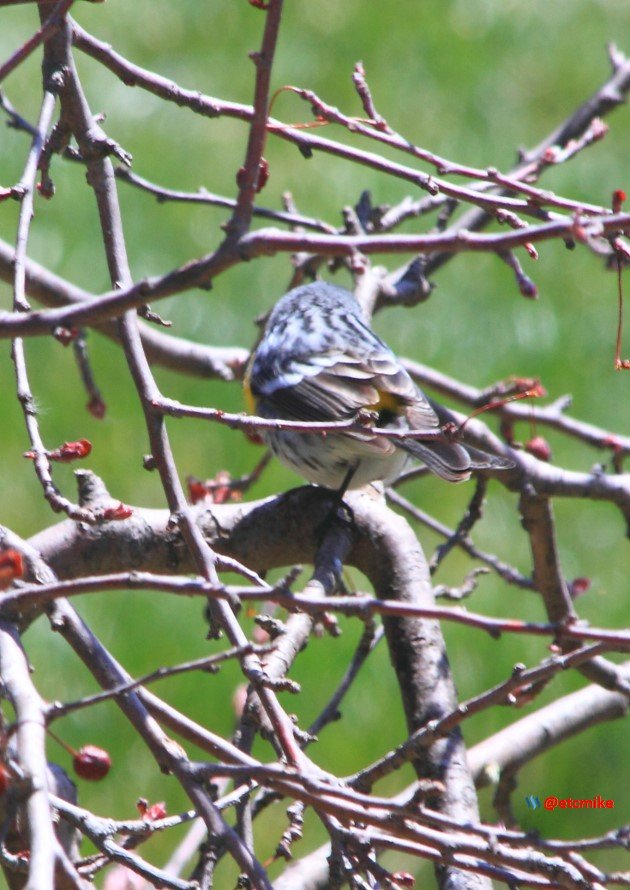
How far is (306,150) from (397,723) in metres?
2.85

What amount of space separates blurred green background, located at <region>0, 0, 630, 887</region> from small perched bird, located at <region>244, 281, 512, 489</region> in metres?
1.38

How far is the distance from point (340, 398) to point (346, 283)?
105 inches

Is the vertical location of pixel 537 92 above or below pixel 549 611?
above

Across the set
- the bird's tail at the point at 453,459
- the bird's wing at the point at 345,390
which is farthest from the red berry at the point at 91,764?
the bird's wing at the point at 345,390

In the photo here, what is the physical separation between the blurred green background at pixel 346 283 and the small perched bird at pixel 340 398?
138cm

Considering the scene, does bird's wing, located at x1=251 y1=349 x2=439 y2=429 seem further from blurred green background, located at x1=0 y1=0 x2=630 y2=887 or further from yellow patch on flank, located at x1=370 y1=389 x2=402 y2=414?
blurred green background, located at x1=0 y1=0 x2=630 y2=887

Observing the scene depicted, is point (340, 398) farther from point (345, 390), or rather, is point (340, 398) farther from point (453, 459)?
point (453, 459)

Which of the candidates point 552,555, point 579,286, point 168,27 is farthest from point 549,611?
point 168,27

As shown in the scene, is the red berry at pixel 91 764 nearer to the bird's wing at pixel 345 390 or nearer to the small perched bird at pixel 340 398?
the small perched bird at pixel 340 398

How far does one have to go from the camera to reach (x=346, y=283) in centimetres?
611

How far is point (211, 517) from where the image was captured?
2.66 m

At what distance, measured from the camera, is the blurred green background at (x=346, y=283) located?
15.1 feet

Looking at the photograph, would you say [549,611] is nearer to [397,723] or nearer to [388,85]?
[397,723]

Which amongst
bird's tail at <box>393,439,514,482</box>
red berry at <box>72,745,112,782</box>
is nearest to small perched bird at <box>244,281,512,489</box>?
bird's tail at <box>393,439,514,482</box>
